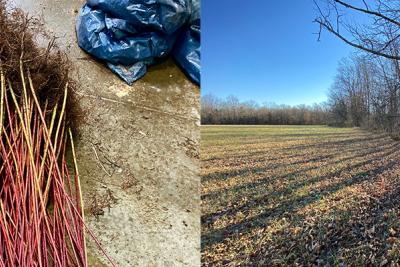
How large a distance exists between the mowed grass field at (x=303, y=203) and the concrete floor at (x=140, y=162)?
0.36 meters

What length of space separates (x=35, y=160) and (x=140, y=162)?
70cm

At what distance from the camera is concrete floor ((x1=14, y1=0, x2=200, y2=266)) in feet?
6.69

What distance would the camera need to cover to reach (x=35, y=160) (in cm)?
197

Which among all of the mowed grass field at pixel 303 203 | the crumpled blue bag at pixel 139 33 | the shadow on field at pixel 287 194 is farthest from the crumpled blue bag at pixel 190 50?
the shadow on field at pixel 287 194

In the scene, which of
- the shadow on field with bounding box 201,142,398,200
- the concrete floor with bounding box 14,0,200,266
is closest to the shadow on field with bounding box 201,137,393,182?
the shadow on field with bounding box 201,142,398,200

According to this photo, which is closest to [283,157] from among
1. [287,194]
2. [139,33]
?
[287,194]

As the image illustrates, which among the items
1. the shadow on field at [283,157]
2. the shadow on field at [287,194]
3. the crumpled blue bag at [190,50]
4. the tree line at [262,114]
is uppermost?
the crumpled blue bag at [190,50]

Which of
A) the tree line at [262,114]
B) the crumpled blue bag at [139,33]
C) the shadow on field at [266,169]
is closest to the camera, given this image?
the tree line at [262,114]

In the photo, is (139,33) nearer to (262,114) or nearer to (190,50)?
(190,50)

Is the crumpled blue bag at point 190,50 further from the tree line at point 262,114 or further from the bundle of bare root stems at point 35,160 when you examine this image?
the tree line at point 262,114

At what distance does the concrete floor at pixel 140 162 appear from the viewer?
204cm

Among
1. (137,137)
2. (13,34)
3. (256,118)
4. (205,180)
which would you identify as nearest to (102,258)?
(205,180)

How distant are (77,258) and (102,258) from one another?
0.55ft

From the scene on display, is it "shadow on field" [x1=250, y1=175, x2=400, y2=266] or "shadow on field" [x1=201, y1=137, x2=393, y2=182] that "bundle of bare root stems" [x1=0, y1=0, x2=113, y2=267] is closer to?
"shadow on field" [x1=201, y1=137, x2=393, y2=182]
